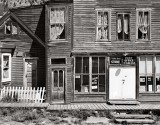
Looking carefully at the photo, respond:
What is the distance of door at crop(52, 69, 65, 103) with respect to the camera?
19141 mm

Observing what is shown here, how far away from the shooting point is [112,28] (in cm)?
1981

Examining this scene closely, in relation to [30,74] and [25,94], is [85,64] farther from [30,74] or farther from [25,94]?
[25,94]

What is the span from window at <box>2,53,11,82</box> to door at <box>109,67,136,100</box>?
23.1 feet

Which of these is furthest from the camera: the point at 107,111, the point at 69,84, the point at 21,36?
the point at 21,36

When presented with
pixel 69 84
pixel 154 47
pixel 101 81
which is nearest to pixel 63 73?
pixel 69 84

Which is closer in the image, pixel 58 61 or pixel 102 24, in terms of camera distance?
pixel 58 61

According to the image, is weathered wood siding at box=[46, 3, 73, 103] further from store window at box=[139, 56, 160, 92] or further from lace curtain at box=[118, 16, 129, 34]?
store window at box=[139, 56, 160, 92]

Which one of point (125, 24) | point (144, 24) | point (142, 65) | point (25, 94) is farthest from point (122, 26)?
point (25, 94)

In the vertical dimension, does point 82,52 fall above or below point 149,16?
below

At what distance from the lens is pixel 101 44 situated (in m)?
19.7

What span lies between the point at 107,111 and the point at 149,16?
7.49 m

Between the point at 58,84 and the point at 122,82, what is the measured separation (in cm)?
430

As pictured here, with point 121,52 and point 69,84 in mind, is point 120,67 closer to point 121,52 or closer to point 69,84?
point 121,52

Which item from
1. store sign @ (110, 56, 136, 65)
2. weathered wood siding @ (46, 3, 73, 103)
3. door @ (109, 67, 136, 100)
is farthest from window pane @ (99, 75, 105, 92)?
weathered wood siding @ (46, 3, 73, 103)
